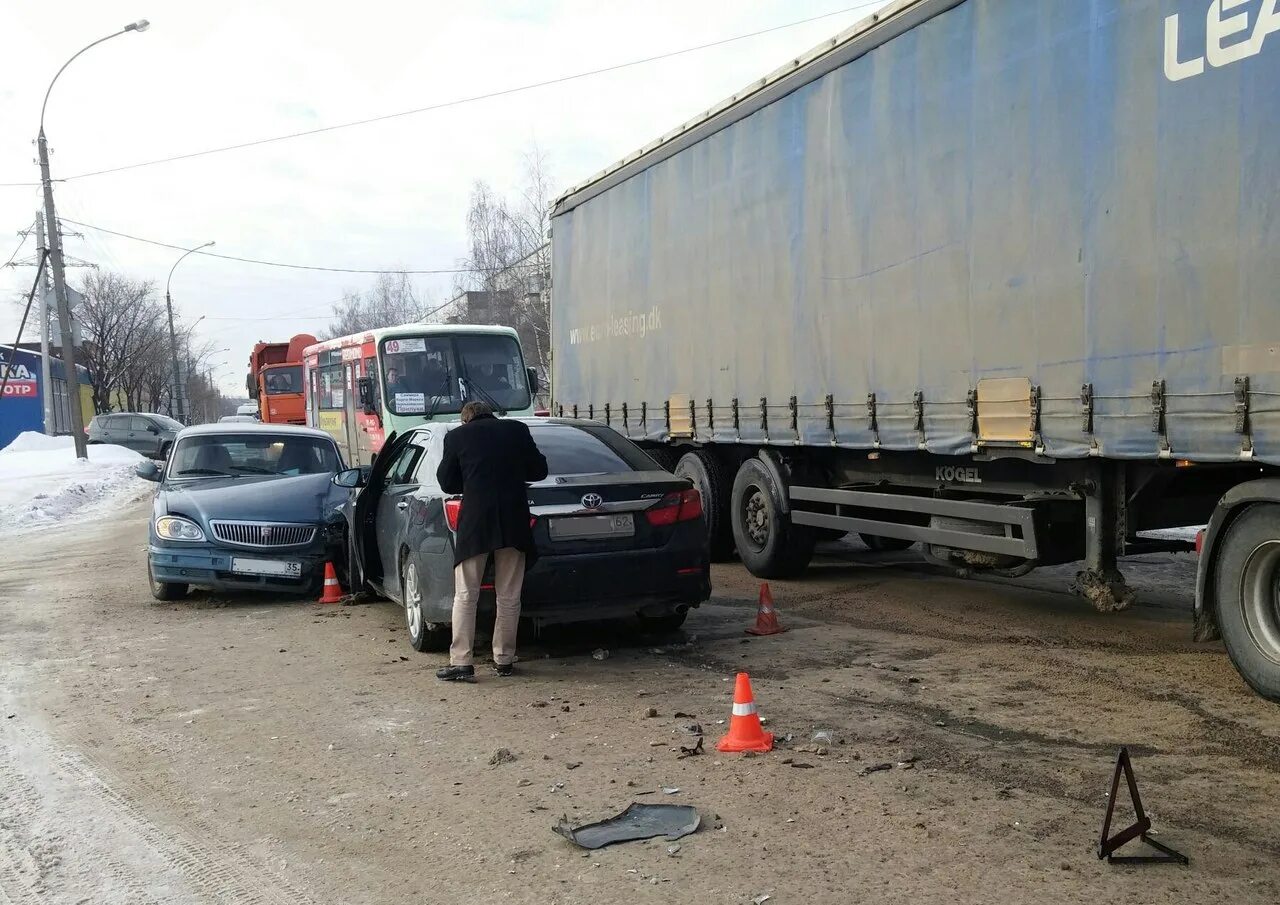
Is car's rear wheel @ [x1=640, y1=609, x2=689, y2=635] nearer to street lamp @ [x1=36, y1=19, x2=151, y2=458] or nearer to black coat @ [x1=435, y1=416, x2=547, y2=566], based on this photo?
black coat @ [x1=435, y1=416, x2=547, y2=566]

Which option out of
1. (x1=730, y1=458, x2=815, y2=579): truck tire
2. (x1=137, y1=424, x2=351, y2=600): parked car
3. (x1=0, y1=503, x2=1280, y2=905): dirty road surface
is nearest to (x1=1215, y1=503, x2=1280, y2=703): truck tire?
(x1=0, y1=503, x2=1280, y2=905): dirty road surface

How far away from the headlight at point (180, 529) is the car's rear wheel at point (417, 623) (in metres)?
2.80

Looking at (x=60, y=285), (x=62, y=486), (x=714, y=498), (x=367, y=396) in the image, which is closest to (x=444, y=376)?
(x=367, y=396)

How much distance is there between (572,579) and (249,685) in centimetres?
202

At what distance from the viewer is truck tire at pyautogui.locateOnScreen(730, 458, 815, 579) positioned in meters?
10.3

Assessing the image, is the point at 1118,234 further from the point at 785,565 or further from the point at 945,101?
the point at 785,565

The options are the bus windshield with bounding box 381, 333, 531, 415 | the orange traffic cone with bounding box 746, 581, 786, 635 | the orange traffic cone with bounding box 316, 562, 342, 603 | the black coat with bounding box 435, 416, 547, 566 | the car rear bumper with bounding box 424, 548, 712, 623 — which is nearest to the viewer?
the black coat with bounding box 435, 416, 547, 566

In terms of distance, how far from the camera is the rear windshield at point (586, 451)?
7.42m

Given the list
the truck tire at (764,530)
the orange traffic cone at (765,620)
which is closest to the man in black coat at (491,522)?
the orange traffic cone at (765,620)

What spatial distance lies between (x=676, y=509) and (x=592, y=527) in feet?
1.91

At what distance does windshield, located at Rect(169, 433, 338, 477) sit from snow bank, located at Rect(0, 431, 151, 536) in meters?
8.80

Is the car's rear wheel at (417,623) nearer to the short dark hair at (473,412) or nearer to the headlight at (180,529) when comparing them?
the short dark hair at (473,412)

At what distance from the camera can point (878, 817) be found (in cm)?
428

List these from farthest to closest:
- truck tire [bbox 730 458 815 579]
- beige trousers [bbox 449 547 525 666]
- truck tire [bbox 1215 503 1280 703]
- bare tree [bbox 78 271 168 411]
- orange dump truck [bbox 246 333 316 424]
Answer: bare tree [bbox 78 271 168 411], orange dump truck [bbox 246 333 316 424], truck tire [bbox 730 458 815 579], beige trousers [bbox 449 547 525 666], truck tire [bbox 1215 503 1280 703]
